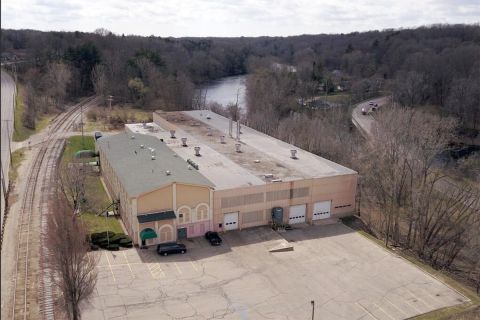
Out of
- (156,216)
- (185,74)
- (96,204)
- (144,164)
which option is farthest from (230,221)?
(185,74)

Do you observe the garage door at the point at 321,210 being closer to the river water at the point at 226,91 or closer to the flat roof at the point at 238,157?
the flat roof at the point at 238,157

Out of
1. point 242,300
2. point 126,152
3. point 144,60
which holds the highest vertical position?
point 144,60

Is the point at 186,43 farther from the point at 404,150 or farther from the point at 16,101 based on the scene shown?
the point at 404,150

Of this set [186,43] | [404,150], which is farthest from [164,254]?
[186,43]

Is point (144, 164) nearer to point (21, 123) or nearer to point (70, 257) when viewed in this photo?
point (70, 257)

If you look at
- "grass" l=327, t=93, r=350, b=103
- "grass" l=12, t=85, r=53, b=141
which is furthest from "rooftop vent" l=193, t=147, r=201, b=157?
"grass" l=327, t=93, r=350, b=103

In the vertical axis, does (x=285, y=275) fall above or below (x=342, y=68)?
below
